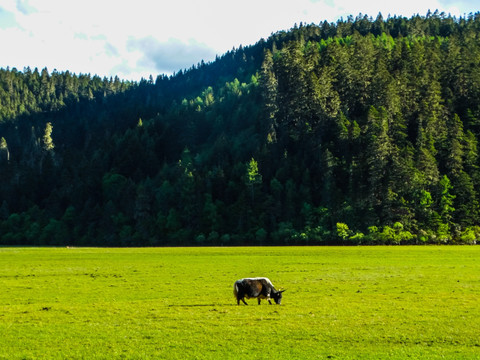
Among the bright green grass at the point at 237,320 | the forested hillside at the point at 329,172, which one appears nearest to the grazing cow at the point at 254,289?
the bright green grass at the point at 237,320

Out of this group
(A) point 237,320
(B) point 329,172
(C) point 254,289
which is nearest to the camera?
(A) point 237,320

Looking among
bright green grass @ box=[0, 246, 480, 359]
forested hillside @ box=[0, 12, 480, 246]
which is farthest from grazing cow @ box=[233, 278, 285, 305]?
forested hillside @ box=[0, 12, 480, 246]

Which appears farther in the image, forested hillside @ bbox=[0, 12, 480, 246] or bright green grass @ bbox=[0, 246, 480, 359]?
forested hillside @ bbox=[0, 12, 480, 246]

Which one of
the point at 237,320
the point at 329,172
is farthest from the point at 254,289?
the point at 329,172

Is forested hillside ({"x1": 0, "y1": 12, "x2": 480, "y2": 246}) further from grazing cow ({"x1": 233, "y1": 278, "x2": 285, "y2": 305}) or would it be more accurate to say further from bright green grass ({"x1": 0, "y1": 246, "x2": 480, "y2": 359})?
grazing cow ({"x1": 233, "y1": 278, "x2": 285, "y2": 305})

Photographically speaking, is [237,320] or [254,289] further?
[254,289]

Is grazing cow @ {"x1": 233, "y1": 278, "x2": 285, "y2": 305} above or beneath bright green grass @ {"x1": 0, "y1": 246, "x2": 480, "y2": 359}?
above

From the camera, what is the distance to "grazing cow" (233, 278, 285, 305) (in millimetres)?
33156

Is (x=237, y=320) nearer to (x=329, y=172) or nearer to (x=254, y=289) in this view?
(x=254, y=289)

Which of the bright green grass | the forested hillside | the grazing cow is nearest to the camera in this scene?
the bright green grass

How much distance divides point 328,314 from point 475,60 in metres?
176

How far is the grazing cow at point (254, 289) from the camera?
33.2 m

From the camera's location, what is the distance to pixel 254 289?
109 feet

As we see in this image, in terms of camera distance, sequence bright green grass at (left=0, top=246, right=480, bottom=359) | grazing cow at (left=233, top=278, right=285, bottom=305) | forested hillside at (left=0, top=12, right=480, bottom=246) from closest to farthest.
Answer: bright green grass at (left=0, top=246, right=480, bottom=359) → grazing cow at (left=233, top=278, right=285, bottom=305) → forested hillside at (left=0, top=12, right=480, bottom=246)
